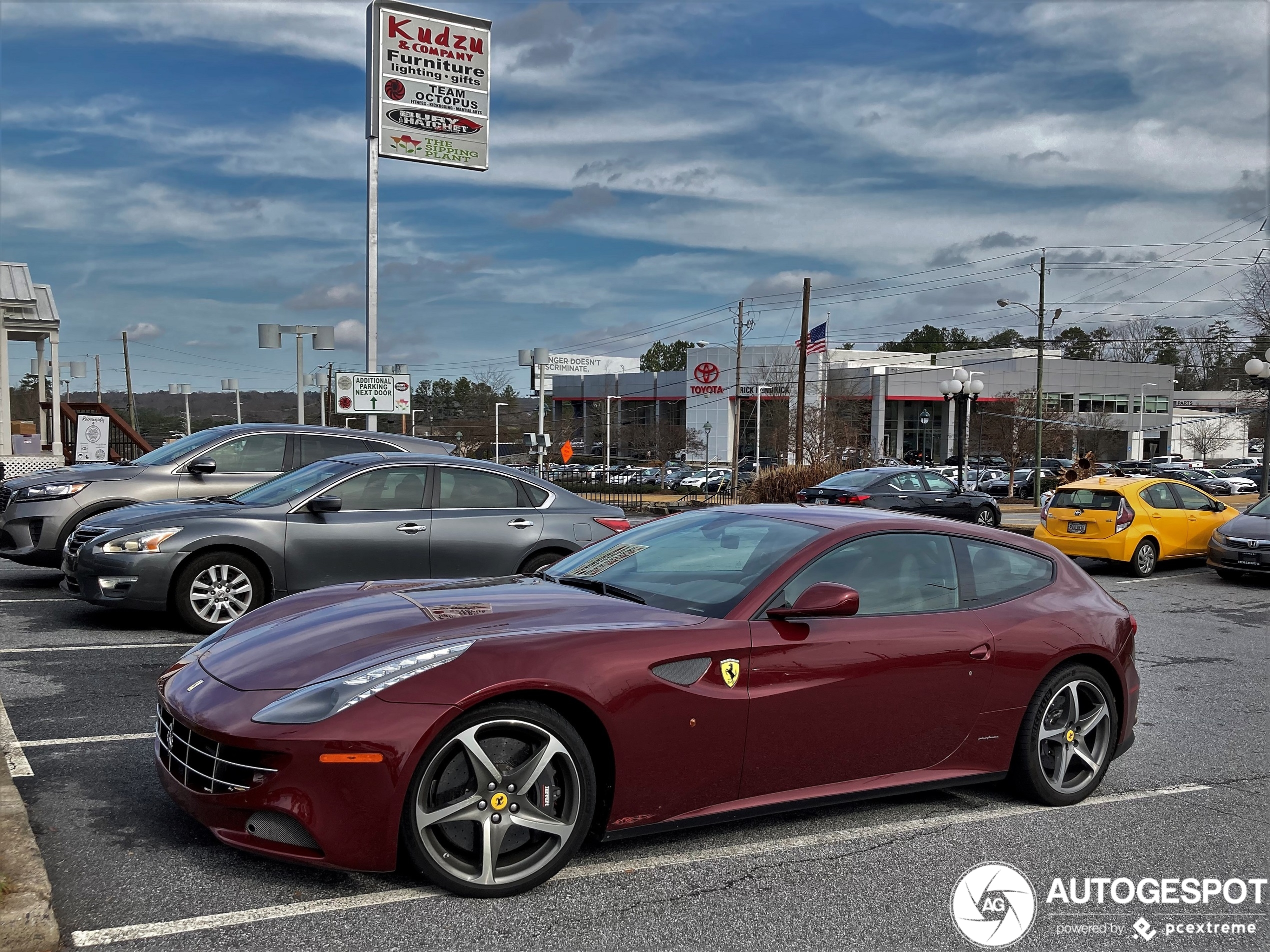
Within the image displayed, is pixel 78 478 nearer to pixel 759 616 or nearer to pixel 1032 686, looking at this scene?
pixel 759 616

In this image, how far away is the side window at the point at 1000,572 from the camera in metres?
4.94

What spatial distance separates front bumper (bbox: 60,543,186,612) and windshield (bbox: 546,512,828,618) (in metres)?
4.04

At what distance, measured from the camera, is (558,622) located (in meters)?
4.03

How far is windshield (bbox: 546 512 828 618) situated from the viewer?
443 cm

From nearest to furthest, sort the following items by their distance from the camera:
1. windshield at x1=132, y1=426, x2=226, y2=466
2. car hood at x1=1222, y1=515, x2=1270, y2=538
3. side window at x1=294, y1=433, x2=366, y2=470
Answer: windshield at x1=132, y1=426, x2=226, y2=466
side window at x1=294, y1=433, x2=366, y2=470
car hood at x1=1222, y1=515, x2=1270, y2=538

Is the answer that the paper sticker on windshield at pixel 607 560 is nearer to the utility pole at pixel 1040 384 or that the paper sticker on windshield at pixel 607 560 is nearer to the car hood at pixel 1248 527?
the car hood at pixel 1248 527

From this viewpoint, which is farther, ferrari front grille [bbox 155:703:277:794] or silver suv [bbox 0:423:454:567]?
silver suv [bbox 0:423:454:567]

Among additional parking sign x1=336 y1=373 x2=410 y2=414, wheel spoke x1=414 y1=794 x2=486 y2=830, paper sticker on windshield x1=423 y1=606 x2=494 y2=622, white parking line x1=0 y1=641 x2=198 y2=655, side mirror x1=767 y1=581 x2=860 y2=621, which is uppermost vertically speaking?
additional parking sign x1=336 y1=373 x2=410 y2=414

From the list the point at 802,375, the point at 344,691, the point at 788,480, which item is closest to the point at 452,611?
the point at 344,691

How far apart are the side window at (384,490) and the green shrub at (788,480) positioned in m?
19.5

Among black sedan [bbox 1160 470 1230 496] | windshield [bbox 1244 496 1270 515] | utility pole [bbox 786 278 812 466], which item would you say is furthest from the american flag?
windshield [bbox 1244 496 1270 515]

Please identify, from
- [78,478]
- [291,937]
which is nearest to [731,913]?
[291,937]

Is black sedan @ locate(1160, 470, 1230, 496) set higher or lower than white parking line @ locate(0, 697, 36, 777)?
lower

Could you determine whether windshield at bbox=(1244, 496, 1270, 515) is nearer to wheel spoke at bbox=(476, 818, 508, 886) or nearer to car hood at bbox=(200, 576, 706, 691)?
car hood at bbox=(200, 576, 706, 691)
